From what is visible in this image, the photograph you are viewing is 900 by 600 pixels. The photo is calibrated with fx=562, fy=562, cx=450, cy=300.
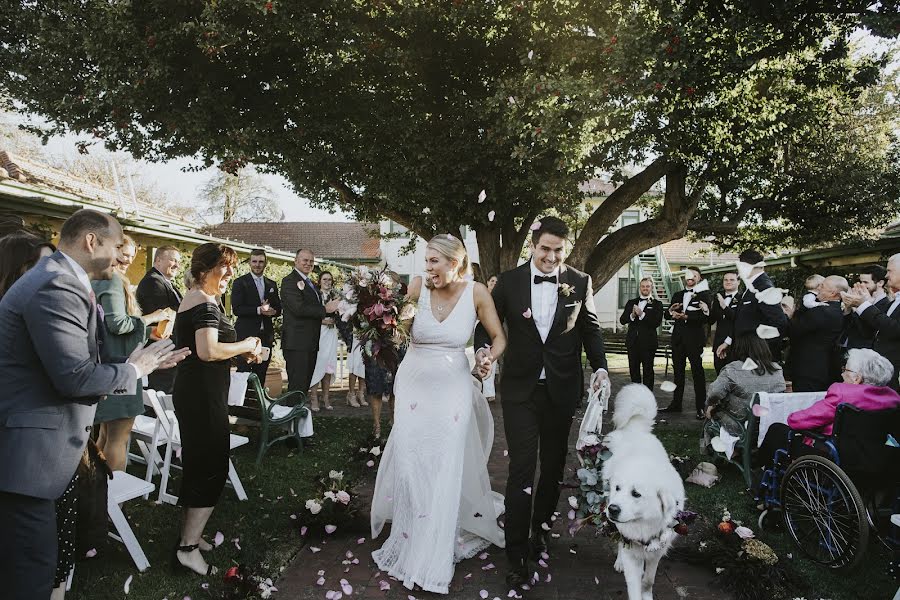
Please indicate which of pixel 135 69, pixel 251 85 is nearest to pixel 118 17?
pixel 135 69

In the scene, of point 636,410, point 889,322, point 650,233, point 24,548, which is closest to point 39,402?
point 24,548

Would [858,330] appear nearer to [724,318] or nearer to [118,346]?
[724,318]

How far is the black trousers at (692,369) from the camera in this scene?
28.6ft

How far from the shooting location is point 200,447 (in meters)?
3.53

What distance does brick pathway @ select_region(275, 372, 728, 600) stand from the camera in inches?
139

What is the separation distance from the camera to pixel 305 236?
129ft

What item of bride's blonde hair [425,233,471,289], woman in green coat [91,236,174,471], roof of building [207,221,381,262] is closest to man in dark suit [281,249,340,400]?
woman in green coat [91,236,174,471]

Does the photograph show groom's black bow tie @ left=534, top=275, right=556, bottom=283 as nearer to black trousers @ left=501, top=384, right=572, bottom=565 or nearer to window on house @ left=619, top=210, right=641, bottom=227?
black trousers @ left=501, top=384, right=572, bottom=565

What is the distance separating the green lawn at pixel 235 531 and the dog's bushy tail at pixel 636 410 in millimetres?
2461

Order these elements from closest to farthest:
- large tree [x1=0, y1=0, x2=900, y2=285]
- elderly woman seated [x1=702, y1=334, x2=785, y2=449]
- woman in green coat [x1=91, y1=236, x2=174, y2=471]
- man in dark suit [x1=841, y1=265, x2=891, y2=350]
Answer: woman in green coat [x1=91, y1=236, x2=174, y2=471] → elderly woman seated [x1=702, y1=334, x2=785, y2=449] → man in dark suit [x1=841, y1=265, x2=891, y2=350] → large tree [x1=0, y1=0, x2=900, y2=285]

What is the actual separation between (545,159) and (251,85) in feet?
17.0

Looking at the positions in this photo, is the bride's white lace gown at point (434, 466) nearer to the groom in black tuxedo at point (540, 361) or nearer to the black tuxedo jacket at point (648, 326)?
the groom in black tuxedo at point (540, 361)

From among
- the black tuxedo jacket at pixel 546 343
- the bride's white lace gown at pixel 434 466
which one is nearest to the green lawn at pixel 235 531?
the bride's white lace gown at pixel 434 466

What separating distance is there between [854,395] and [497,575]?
9.11 feet
